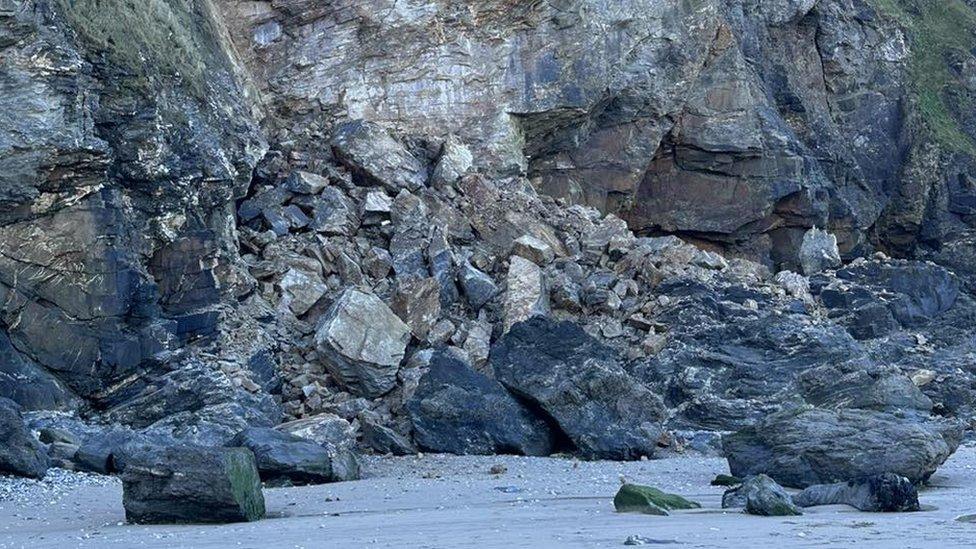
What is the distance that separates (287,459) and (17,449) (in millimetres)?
2603

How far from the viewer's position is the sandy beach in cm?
838

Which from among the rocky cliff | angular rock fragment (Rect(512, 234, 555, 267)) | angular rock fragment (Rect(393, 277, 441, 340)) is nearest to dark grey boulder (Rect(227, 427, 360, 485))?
the rocky cliff

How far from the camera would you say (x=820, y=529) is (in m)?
8.66

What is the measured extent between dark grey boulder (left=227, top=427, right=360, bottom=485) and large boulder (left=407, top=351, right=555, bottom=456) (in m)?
2.88

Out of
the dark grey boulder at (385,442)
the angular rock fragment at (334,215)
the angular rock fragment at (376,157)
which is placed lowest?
the dark grey boulder at (385,442)

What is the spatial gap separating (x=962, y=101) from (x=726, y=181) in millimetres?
8268

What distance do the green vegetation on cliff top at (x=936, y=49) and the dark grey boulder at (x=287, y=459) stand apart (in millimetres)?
21373

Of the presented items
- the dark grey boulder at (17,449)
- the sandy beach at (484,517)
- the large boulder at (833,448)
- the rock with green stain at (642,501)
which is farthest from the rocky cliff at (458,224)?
the rock with green stain at (642,501)

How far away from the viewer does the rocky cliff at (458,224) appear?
16.9 meters

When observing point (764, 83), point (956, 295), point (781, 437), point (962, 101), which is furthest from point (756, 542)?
point (962, 101)

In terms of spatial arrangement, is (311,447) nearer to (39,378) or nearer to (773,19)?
→ (39,378)

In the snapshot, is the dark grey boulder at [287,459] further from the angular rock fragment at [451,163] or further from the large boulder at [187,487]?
the angular rock fragment at [451,163]

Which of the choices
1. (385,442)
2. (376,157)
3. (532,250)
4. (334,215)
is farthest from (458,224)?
(385,442)

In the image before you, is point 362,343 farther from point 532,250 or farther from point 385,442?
point 532,250
